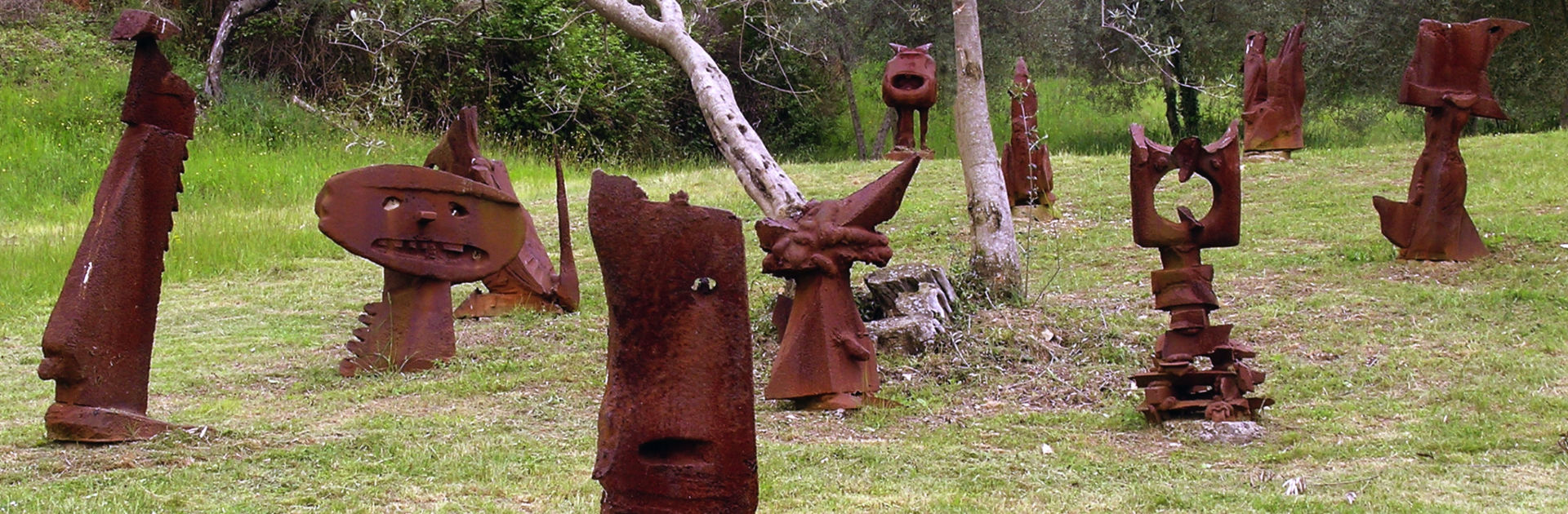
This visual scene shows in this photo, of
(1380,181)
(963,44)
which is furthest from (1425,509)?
(1380,181)

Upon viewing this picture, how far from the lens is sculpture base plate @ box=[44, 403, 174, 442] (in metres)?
6.00

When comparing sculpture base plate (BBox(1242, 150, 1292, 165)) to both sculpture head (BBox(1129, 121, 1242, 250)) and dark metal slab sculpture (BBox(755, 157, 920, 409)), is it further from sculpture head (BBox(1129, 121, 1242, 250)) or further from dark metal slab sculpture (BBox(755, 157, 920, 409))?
dark metal slab sculpture (BBox(755, 157, 920, 409))

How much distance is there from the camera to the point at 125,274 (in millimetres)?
6121

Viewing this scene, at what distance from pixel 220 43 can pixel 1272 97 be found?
1431 centimetres

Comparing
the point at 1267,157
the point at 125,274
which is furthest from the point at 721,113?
the point at 1267,157

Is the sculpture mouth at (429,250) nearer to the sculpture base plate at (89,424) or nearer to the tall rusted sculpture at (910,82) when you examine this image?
the sculpture base plate at (89,424)

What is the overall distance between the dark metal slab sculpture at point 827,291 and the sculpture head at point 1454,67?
5.42 metres


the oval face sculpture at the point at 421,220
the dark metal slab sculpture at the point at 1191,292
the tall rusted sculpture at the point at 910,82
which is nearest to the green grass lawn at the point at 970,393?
the dark metal slab sculpture at the point at 1191,292

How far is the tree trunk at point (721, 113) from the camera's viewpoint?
8.70m

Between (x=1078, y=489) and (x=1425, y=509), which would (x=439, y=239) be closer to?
(x=1078, y=489)

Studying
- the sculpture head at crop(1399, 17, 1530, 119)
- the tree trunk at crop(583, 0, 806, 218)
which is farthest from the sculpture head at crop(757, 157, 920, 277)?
the sculpture head at crop(1399, 17, 1530, 119)

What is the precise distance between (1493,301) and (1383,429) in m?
3.46

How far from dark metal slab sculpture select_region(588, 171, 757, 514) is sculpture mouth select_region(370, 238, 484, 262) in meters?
4.64

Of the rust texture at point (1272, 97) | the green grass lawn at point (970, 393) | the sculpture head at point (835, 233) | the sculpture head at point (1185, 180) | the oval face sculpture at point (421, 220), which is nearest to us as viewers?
the green grass lawn at point (970, 393)
